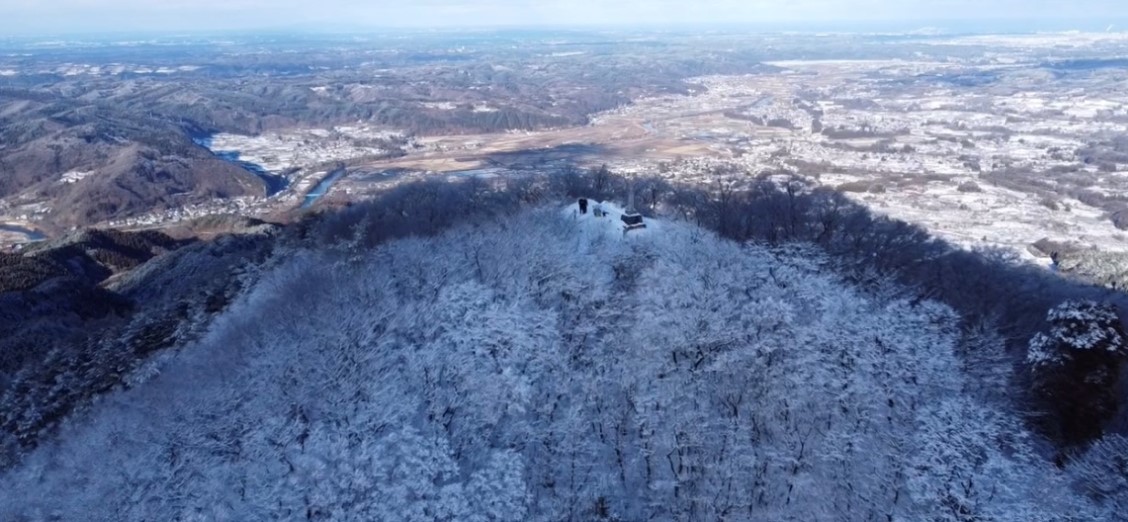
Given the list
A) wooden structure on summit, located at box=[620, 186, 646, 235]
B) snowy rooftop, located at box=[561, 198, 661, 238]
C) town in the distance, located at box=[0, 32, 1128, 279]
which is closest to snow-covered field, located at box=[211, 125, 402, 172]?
town in the distance, located at box=[0, 32, 1128, 279]

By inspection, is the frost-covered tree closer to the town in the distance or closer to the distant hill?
the town in the distance

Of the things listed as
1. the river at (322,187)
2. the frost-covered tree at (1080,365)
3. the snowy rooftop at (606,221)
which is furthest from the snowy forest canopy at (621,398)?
the river at (322,187)

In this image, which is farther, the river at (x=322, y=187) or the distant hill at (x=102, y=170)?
the distant hill at (x=102, y=170)

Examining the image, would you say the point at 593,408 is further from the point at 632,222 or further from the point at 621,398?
the point at 632,222

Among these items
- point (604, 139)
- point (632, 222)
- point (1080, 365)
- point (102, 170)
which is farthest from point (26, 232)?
point (1080, 365)

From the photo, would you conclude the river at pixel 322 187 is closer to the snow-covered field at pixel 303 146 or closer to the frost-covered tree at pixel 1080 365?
the snow-covered field at pixel 303 146

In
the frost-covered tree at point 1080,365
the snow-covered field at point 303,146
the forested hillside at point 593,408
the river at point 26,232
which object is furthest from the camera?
the snow-covered field at point 303,146
